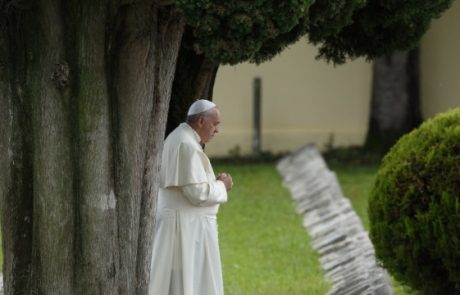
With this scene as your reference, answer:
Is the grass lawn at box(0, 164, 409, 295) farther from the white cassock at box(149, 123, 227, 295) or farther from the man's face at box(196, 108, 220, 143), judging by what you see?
the man's face at box(196, 108, 220, 143)

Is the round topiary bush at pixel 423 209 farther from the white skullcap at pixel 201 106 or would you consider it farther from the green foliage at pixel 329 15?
the green foliage at pixel 329 15

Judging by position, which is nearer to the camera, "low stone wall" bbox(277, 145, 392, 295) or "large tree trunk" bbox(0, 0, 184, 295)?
"large tree trunk" bbox(0, 0, 184, 295)

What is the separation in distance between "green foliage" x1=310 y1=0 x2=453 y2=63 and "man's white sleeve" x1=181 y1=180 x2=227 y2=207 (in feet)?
3.76

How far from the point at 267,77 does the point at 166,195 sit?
1350 cm

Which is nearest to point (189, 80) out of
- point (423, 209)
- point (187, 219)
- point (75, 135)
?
point (187, 219)

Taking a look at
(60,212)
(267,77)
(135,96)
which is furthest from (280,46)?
(267,77)

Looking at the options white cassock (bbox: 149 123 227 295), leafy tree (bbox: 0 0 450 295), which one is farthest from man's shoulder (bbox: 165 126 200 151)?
leafy tree (bbox: 0 0 450 295)

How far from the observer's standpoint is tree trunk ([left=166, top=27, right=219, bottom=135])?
28.3 ft

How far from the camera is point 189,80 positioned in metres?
8.85

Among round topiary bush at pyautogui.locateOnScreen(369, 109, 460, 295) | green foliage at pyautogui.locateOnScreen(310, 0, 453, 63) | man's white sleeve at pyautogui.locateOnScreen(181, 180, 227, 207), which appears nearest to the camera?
green foliage at pyautogui.locateOnScreen(310, 0, 453, 63)

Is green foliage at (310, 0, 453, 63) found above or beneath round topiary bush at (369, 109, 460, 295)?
above

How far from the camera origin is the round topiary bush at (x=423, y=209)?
9.19 m

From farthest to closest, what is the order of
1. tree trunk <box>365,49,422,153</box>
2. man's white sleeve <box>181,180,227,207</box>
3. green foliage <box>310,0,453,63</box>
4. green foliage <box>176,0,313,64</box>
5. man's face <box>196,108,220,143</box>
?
tree trunk <box>365,49,422,153</box>, man's face <box>196,108,220,143</box>, man's white sleeve <box>181,180,227,207</box>, green foliage <box>310,0,453,63</box>, green foliage <box>176,0,313,64</box>

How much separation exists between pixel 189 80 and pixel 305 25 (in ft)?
6.38
